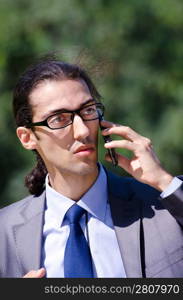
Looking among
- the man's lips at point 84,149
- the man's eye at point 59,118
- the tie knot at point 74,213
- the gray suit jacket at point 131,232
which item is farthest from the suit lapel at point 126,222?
the man's eye at point 59,118

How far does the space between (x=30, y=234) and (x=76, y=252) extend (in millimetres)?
206

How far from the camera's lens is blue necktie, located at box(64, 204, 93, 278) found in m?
2.67

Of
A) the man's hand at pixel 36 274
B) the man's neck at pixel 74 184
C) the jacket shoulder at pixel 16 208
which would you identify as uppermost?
the man's neck at pixel 74 184

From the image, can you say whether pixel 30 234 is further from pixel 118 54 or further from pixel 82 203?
pixel 118 54

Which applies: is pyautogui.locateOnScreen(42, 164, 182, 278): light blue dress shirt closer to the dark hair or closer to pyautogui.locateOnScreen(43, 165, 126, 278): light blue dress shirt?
pyautogui.locateOnScreen(43, 165, 126, 278): light blue dress shirt

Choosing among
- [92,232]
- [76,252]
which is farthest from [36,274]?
[92,232]

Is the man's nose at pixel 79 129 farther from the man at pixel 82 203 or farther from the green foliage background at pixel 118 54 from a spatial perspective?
the green foliage background at pixel 118 54

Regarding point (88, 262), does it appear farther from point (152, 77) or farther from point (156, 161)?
point (152, 77)

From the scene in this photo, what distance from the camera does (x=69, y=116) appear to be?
2711 mm

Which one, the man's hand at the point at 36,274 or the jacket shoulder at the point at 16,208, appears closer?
the man's hand at the point at 36,274

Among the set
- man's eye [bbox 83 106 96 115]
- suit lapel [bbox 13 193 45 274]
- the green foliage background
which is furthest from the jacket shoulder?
the green foliage background

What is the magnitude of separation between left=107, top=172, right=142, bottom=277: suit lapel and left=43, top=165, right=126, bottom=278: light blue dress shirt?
3 centimetres

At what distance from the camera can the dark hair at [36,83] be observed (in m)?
2.84

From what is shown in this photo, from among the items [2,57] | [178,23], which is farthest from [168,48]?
[2,57]
